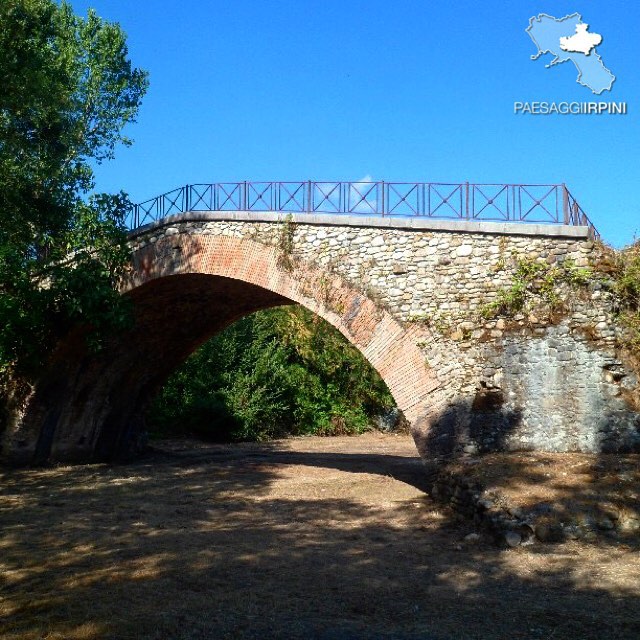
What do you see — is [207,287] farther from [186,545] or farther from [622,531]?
[622,531]

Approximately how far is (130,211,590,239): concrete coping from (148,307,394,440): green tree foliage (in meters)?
9.89

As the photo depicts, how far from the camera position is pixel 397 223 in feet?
33.8

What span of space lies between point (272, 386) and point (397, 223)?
1256 cm

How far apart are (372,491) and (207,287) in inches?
187

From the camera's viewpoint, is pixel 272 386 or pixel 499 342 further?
pixel 272 386

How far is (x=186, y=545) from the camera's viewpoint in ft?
25.4

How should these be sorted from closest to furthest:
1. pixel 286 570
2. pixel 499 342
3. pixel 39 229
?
pixel 286 570
pixel 499 342
pixel 39 229

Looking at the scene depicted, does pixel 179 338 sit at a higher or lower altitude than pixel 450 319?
higher

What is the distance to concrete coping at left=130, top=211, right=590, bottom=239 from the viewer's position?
31.4ft

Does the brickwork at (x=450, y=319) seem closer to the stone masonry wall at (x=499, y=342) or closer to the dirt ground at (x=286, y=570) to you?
the stone masonry wall at (x=499, y=342)

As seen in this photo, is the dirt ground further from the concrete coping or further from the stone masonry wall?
the concrete coping

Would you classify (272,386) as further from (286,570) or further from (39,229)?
(286,570)

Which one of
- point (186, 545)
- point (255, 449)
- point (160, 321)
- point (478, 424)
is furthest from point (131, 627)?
point (255, 449)

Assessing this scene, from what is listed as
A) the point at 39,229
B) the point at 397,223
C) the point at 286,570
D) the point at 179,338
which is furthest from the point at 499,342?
the point at 39,229
